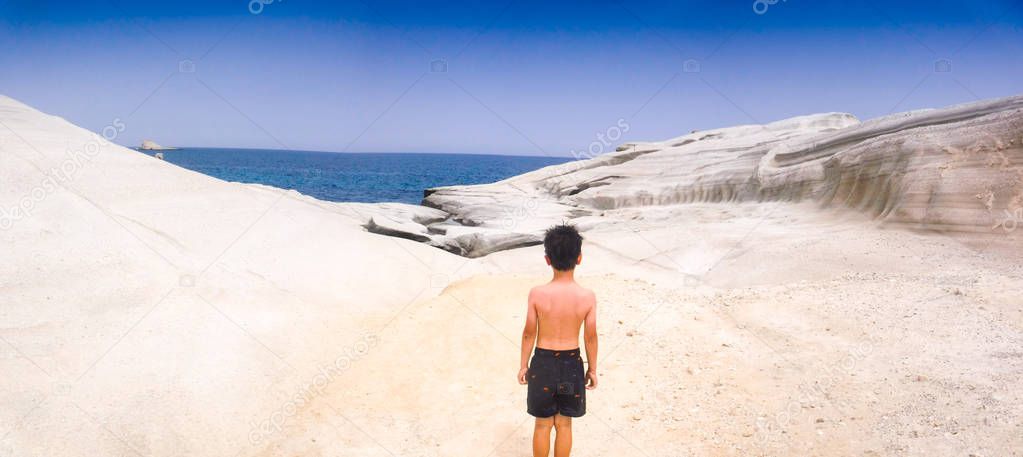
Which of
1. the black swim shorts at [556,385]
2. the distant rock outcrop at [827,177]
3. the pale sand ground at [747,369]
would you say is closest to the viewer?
the black swim shorts at [556,385]

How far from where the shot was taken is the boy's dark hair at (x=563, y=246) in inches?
154

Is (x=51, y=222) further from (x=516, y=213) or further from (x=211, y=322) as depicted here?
(x=516, y=213)

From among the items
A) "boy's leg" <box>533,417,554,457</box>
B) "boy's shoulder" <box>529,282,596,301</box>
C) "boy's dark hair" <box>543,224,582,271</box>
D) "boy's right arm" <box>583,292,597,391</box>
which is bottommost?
"boy's leg" <box>533,417,554,457</box>

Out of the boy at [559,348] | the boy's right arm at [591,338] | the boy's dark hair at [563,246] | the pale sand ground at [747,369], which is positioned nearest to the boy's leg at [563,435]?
the boy at [559,348]

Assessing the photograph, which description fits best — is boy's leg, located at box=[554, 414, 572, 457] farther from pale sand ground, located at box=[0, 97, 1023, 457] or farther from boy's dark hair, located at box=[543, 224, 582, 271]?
boy's dark hair, located at box=[543, 224, 582, 271]

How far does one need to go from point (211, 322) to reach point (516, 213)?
50.8ft

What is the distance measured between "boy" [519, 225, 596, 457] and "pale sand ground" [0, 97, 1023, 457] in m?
0.96

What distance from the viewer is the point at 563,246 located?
393cm

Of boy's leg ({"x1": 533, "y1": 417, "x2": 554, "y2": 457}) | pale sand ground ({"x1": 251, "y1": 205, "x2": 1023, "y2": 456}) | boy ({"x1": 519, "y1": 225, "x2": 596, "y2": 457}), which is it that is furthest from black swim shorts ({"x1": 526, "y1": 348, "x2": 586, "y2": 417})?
pale sand ground ({"x1": 251, "y1": 205, "x2": 1023, "y2": 456})

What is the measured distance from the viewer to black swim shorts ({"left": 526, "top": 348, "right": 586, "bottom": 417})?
12.7 ft

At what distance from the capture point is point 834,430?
4.44 metres

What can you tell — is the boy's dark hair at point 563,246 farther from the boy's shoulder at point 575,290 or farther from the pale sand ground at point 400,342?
the pale sand ground at point 400,342

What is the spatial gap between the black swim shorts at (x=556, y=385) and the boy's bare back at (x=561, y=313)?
0.07 meters

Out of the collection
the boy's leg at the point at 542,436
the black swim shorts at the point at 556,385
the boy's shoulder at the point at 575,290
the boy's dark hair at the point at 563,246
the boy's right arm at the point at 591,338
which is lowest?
the boy's leg at the point at 542,436
